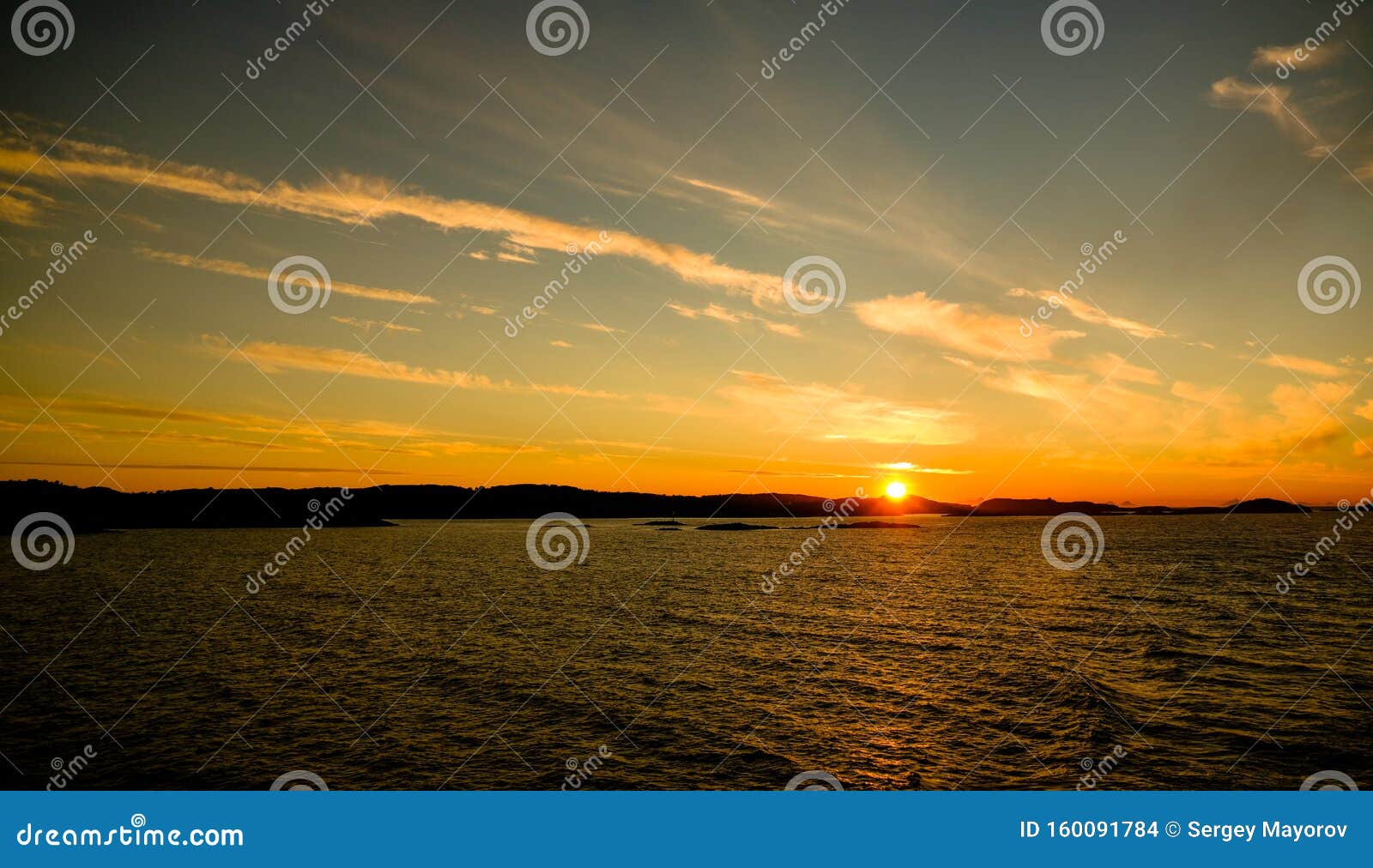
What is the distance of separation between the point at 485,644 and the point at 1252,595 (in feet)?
261

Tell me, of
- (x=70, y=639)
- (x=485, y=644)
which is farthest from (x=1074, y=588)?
(x=70, y=639)

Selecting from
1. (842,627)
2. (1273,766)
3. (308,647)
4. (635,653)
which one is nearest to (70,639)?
(308,647)

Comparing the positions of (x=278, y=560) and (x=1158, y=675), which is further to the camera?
(x=278, y=560)

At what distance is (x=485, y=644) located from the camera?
4700cm

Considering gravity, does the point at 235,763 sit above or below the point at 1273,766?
below

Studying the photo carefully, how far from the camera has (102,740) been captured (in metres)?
26.6

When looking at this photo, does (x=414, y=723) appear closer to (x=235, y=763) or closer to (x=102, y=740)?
(x=235, y=763)

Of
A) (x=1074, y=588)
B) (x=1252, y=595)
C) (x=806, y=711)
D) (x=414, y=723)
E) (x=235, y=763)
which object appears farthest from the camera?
(x=1074, y=588)

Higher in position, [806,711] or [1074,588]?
[1074,588]

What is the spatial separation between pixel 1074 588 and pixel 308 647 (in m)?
82.5

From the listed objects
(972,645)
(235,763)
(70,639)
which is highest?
(972,645)

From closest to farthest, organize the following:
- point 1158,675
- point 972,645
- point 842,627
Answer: point 1158,675, point 972,645, point 842,627

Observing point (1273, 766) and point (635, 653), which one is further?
point (635, 653)

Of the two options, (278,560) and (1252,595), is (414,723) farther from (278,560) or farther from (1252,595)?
(278,560)
